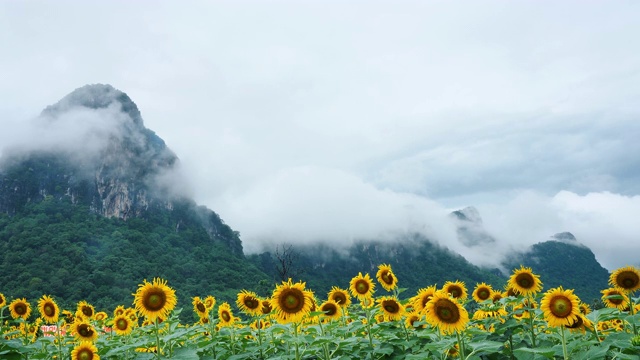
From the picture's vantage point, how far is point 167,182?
147125 millimetres

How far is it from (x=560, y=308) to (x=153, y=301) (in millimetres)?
5271

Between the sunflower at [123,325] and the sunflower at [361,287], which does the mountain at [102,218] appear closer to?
the sunflower at [123,325]

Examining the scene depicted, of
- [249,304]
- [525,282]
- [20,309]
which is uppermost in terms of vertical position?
[20,309]

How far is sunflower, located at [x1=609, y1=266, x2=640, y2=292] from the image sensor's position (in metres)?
7.04

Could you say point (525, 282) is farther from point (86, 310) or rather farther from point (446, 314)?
point (86, 310)

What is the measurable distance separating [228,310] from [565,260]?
216869 millimetres

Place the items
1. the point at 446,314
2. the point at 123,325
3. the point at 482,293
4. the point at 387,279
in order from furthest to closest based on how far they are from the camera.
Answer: the point at 387,279 < the point at 482,293 < the point at 123,325 < the point at 446,314

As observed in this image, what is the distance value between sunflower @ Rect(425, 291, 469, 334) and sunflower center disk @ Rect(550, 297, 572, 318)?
1088 mm

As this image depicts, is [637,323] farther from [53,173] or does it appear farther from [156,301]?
[53,173]

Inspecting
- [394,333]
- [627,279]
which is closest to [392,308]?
[394,333]

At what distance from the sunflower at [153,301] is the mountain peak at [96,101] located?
16067 centimetres

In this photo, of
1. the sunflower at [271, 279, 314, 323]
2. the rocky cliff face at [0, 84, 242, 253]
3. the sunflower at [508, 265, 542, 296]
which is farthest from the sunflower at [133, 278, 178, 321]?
the rocky cliff face at [0, 84, 242, 253]

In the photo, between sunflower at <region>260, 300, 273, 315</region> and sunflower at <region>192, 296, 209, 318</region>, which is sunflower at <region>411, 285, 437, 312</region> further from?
sunflower at <region>192, 296, 209, 318</region>

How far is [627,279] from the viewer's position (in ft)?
23.3
